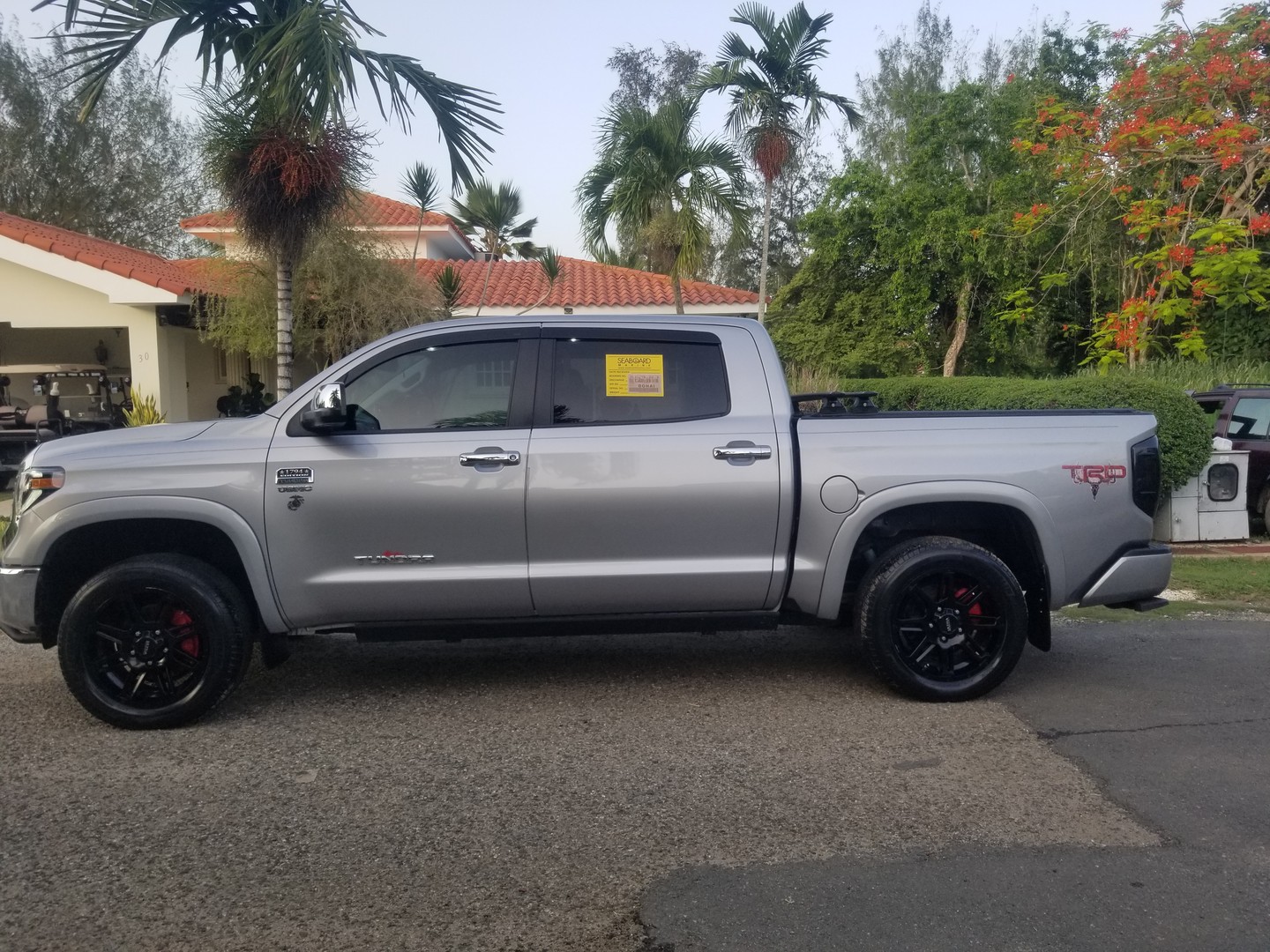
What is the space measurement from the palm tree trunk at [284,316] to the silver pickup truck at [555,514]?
6.66 meters

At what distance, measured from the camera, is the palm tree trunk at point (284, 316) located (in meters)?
11.7

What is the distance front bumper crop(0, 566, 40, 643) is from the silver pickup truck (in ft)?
0.04

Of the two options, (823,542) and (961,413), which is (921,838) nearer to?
(823,542)

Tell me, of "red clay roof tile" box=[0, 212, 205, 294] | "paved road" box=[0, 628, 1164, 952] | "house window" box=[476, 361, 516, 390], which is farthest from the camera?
"red clay roof tile" box=[0, 212, 205, 294]

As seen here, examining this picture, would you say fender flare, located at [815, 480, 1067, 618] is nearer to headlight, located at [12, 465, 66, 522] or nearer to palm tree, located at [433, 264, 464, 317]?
headlight, located at [12, 465, 66, 522]

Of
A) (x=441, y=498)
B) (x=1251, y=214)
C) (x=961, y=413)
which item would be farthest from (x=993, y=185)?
(x=441, y=498)

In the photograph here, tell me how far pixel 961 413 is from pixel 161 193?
33334 millimetres

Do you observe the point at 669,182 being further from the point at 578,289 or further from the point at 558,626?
the point at 558,626

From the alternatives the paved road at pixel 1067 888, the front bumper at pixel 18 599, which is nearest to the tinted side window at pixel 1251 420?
the paved road at pixel 1067 888

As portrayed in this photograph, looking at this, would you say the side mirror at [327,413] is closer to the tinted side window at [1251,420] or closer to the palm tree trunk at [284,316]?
the palm tree trunk at [284,316]

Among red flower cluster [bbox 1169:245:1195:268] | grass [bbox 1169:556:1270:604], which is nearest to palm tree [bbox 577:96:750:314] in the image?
red flower cluster [bbox 1169:245:1195:268]

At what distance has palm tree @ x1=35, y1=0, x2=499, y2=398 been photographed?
9344 millimetres

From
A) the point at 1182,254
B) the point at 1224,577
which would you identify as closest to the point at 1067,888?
the point at 1224,577

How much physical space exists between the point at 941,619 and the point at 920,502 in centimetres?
62
